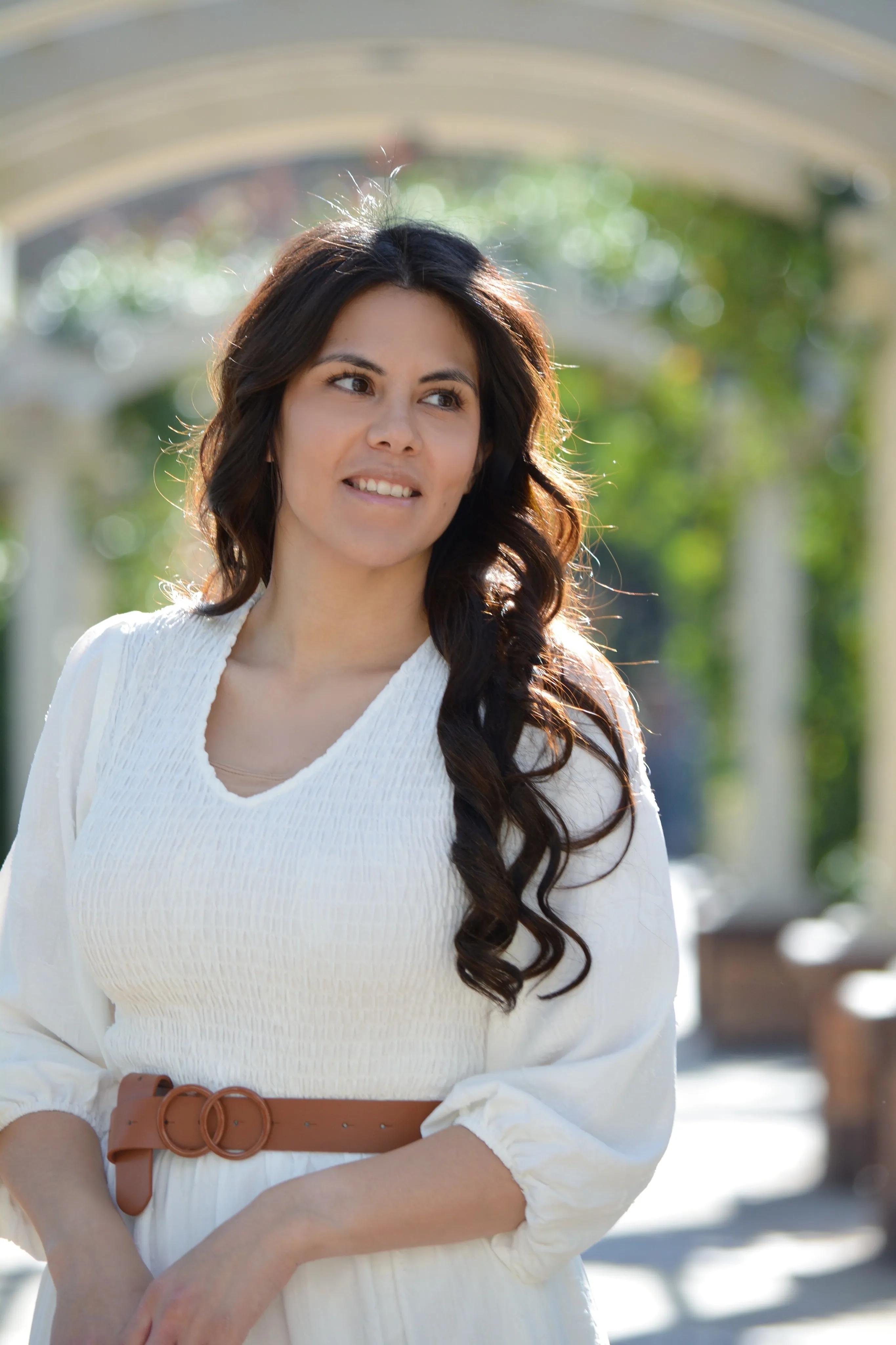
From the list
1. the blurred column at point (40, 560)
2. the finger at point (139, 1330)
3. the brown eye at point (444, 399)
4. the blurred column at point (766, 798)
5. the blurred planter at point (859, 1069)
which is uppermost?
the blurred column at point (40, 560)

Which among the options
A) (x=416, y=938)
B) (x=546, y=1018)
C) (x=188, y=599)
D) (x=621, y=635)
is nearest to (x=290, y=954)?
(x=416, y=938)

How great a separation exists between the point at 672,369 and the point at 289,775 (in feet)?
20.1

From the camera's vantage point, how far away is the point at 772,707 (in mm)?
8055

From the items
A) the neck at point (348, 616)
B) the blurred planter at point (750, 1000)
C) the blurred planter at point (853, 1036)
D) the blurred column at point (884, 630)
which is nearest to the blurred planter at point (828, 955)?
the blurred planter at point (853, 1036)

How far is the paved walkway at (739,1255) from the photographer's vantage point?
3936 millimetres

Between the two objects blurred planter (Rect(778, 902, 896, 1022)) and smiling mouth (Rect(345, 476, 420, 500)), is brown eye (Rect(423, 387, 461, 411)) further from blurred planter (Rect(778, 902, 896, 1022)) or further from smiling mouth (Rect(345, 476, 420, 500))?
blurred planter (Rect(778, 902, 896, 1022))

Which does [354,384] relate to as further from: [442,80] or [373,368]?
[442,80]

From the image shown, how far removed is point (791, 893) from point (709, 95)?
13.3 ft

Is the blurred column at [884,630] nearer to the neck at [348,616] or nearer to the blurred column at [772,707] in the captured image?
the blurred column at [772,707]

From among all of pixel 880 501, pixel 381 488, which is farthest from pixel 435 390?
pixel 880 501

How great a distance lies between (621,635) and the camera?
24391 millimetres

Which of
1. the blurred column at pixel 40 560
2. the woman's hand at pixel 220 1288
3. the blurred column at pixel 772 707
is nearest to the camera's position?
the woman's hand at pixel 220 1288

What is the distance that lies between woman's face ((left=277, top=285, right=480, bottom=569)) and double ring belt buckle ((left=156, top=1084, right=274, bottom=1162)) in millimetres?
577

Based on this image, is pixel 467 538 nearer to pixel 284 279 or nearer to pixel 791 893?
pixel 284 279
